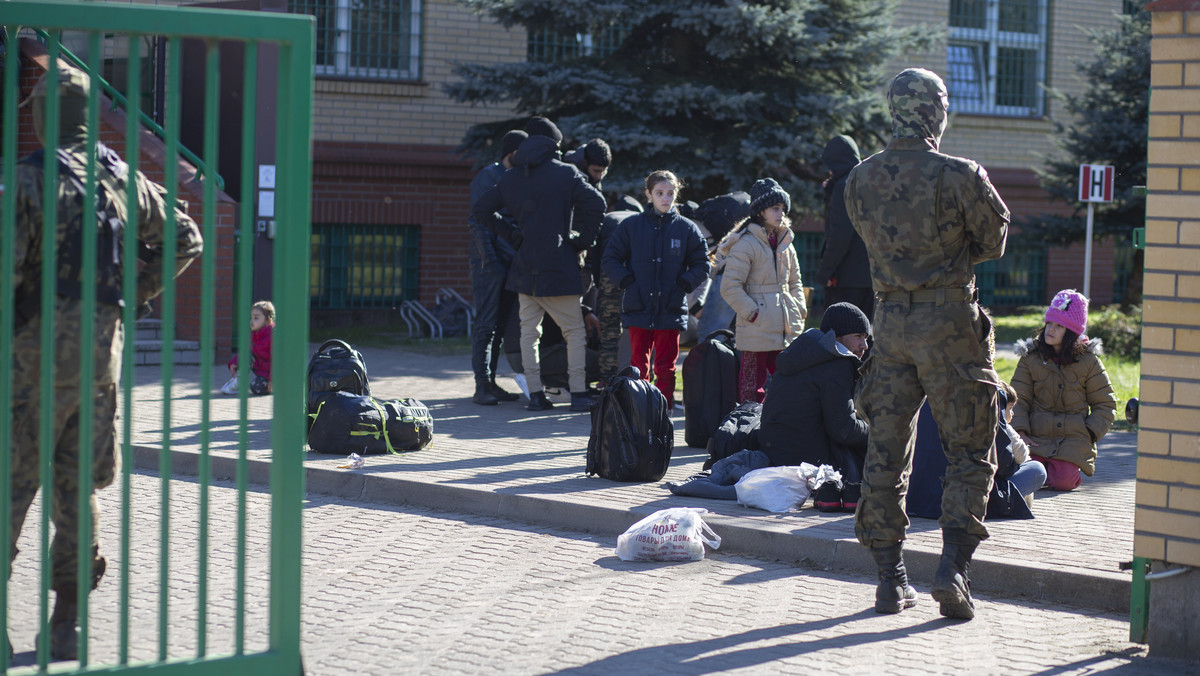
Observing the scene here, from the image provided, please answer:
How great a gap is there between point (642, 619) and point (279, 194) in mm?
2316

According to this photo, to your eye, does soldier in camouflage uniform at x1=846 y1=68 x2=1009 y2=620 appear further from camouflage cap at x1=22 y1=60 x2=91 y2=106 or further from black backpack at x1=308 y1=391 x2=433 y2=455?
black backpack at x1=308 y1=391 x2=433 y2=455

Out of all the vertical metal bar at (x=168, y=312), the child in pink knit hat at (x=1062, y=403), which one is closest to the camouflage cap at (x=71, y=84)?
the vertical metal bar at (x=168, y=312)

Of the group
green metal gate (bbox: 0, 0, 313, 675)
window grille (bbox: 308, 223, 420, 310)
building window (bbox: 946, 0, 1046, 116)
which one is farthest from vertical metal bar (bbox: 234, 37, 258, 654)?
building window (bbox: 946, 0, 1046, 116)

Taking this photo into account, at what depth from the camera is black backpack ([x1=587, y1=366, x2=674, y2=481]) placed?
7.66 metres

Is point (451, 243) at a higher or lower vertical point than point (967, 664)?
higher

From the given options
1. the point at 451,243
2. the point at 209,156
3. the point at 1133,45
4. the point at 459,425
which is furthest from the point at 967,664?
the point at 1133,45

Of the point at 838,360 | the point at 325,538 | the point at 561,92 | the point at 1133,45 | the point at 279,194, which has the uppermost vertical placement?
the point at 1133,45

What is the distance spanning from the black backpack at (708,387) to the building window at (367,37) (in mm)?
11209

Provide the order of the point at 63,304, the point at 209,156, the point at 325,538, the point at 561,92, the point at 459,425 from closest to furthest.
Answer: the point at 209,156
the point at 63,304
the point at 325,538
the point at 459,425
the point at 561,92

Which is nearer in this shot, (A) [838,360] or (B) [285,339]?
(B) [285,339]

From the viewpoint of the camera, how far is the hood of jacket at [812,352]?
6879mm

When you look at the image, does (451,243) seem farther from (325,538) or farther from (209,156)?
(209,156)

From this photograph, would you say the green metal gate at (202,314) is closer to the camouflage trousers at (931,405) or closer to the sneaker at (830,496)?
the camouflage trousers at (931,405)

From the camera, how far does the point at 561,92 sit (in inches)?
677
